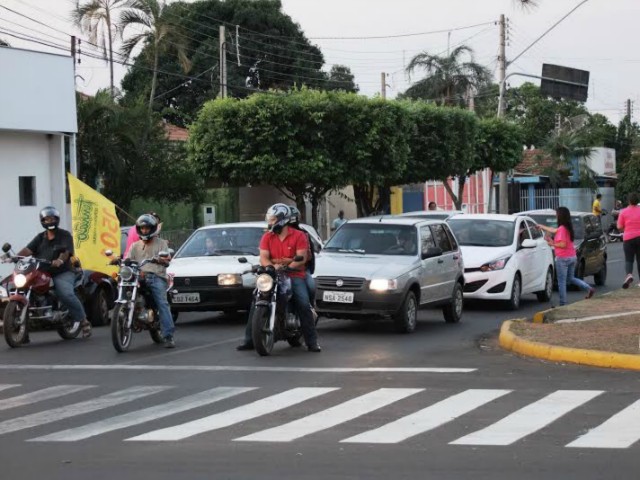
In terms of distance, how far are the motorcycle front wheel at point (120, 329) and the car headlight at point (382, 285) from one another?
348cm

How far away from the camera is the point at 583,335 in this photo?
14656 millimetres

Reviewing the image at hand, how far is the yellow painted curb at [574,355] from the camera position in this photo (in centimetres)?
1268

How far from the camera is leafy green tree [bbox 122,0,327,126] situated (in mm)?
61438

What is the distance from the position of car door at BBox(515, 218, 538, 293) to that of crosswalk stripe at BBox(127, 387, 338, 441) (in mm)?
10823

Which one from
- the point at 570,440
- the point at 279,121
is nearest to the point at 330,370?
the point at 570,440

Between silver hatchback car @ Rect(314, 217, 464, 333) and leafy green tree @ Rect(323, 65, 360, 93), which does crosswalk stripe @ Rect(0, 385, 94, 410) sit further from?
leafy green tree @ Rect(323, 65, 360, 93)

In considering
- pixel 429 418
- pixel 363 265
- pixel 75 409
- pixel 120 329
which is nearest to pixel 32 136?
pixel 363 265

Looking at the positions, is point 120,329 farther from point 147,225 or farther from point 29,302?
point 29,302

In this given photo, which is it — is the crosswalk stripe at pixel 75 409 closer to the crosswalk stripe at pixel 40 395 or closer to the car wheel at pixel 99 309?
the crosswalk stripe at pixel 40 395

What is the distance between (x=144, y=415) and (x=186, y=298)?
8.20 meters

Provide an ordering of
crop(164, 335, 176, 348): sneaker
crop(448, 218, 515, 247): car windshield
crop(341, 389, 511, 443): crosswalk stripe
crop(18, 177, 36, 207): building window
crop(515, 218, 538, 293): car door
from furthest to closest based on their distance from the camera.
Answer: crop(18, 177, 36, 207): building window
crop(448, 218, 515, 247): car windshield
crop(515, 218, 538, 293): car door
crop(164, 335, 176, 348): sneaker
crop(341, 389, 511, 443): crosswalk stripe

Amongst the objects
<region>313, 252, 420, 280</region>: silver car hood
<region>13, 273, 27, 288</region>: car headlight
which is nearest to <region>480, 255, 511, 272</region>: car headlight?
<region>313, 252, 420, 280</region>: silver car hood

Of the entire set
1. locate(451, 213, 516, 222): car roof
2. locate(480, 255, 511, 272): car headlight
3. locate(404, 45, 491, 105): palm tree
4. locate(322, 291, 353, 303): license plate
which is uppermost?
locate(404, 45, 491, 105): palm tree

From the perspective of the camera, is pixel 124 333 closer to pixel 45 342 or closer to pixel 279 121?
pixel 45 342
